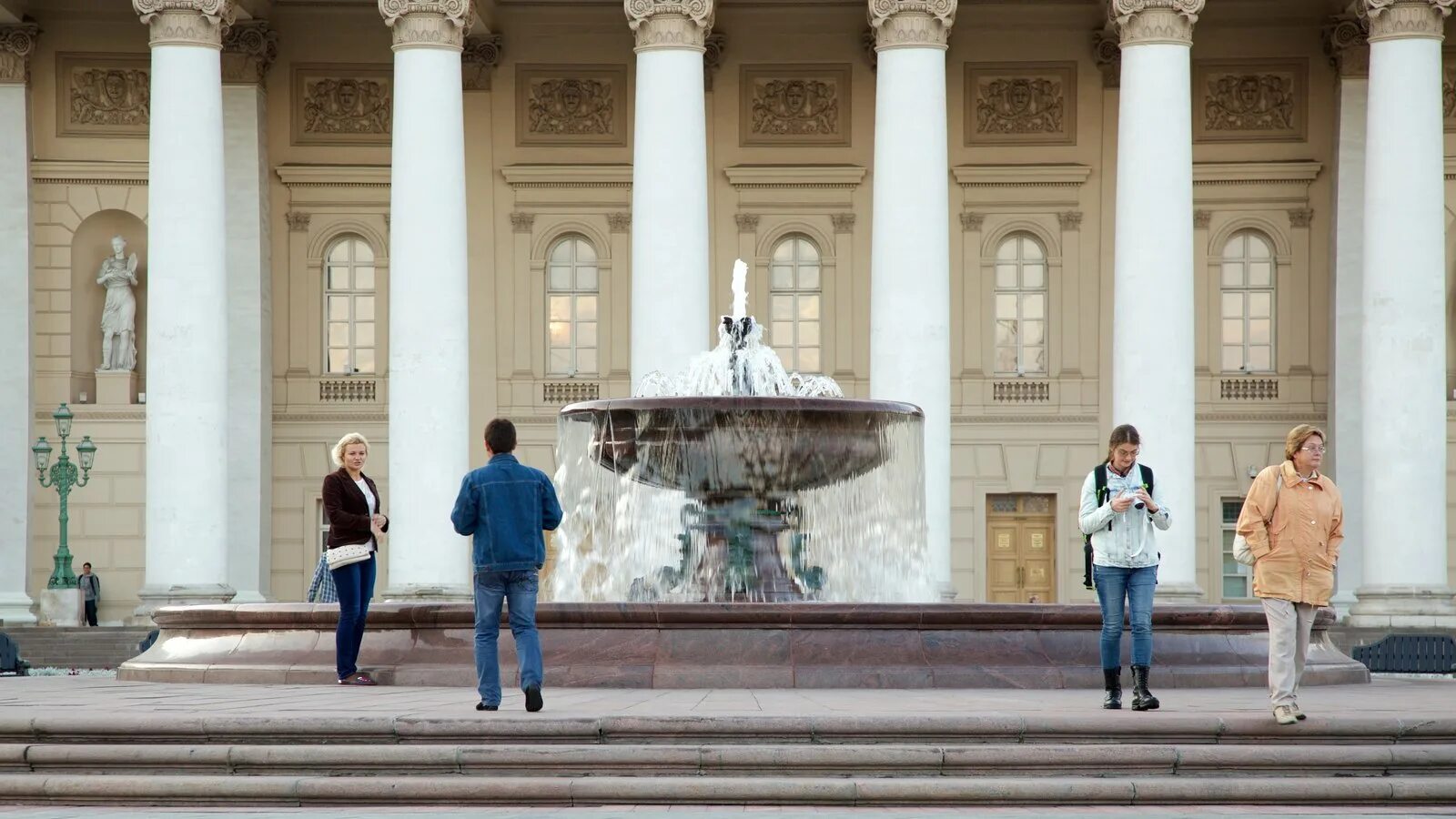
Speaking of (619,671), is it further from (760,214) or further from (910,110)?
(760,214)

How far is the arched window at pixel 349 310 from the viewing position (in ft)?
128

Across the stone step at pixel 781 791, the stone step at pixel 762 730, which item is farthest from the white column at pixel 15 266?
the stone step at pixel 781 791

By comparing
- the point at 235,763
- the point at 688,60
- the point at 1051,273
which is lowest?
the point at 235,763

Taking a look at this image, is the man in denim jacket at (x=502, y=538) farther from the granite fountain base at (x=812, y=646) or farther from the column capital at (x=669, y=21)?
the column capital at (x=669, y=21)

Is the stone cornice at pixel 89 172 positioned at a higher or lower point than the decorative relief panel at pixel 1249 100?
lower

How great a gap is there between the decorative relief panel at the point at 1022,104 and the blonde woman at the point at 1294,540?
1071 inches

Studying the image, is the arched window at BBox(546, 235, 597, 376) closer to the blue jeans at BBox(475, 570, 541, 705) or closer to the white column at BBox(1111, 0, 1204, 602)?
the white column at BBox(1111, 0, 1204, 602)

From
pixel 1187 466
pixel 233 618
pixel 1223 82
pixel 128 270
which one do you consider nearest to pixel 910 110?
pixel 1187 466

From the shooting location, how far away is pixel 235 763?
11367mm

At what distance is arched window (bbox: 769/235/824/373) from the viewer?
39.0m

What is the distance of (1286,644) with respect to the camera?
1204 centimetres

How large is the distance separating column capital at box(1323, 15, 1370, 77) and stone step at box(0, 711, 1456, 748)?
91.1 feet

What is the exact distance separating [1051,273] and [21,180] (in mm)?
18229

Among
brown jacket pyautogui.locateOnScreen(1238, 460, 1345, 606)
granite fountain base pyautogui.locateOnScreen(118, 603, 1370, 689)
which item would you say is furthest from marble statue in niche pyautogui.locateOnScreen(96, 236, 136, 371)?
brown jacket pyautogui.locateOnScreen(1238, 460, 1345, 606)
